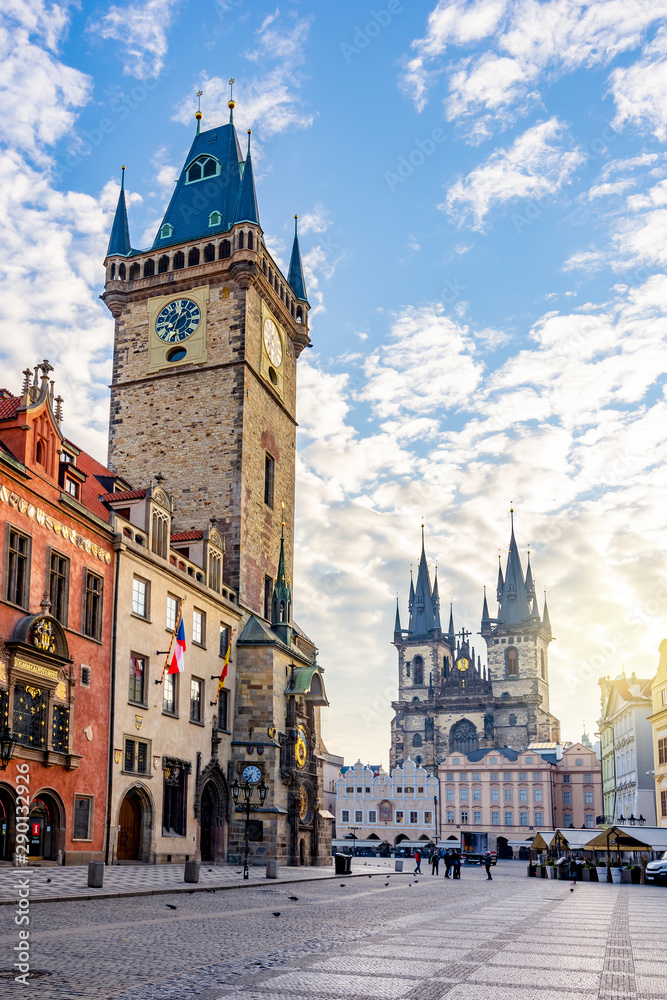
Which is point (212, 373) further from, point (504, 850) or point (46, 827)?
point (504, 850)

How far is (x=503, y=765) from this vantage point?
114 metres

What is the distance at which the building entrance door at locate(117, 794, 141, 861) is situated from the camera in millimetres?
29734

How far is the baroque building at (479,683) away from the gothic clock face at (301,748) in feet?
289

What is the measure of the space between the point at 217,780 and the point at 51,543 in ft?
49.2

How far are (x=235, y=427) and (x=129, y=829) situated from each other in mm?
18953

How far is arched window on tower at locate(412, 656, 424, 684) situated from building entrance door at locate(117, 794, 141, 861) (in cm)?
10858

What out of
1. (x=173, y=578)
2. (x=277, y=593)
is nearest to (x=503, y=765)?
(x=277, y=593)

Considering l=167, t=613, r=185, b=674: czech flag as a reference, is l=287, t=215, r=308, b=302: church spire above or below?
above

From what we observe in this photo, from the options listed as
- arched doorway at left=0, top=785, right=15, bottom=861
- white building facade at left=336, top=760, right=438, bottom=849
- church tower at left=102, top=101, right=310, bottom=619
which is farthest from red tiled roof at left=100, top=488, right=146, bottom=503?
white building facade at left=336, top=760, right=438, bottom=849

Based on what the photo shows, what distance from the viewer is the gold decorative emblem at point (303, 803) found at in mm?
40750

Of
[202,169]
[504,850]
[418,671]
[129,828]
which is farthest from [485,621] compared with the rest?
[129,828]

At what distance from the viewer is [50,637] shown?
82.1ft

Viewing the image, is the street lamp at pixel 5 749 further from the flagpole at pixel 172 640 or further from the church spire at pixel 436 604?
the church spire at pixel 436 604

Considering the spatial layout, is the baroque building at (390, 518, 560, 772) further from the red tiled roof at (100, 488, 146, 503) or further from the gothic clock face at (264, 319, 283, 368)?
the red tiled roof at (100, 488, 146, 503)
